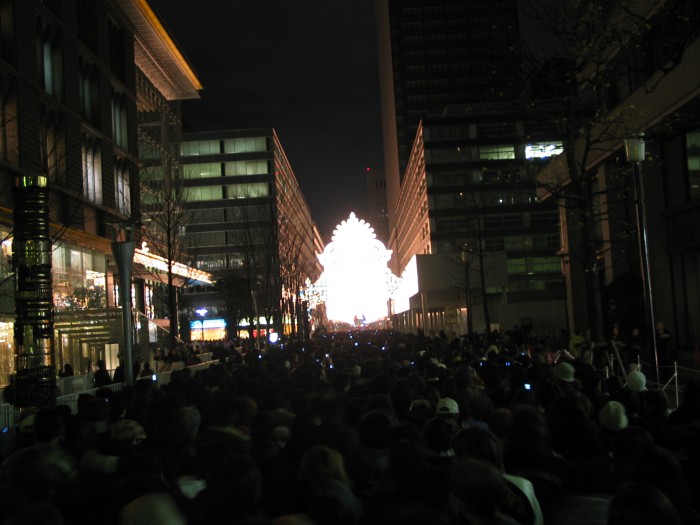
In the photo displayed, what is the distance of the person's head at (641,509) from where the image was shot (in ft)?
11.7

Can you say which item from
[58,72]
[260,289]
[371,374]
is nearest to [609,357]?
[371,374]

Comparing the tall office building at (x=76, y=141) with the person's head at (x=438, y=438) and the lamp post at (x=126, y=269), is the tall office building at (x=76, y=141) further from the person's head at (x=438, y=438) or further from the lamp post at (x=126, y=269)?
the person's head at (x=438, y=438)

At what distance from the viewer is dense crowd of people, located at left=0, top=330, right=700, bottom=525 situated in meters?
4.52

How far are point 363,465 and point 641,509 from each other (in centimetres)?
271

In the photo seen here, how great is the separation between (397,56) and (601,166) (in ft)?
432

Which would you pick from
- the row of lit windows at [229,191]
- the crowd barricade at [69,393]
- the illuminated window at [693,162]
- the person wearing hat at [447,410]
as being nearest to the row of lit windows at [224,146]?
the row of lit windows at [229,191]

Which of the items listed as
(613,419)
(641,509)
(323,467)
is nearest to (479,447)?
(323,467)

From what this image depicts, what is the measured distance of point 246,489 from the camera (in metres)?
A: 4.79

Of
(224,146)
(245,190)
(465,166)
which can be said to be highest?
(224,146)

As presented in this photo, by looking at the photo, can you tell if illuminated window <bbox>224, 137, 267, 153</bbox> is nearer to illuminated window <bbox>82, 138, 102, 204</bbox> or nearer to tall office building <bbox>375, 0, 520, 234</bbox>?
tall office building <bbox>375, 0, 520, 234</bbox>

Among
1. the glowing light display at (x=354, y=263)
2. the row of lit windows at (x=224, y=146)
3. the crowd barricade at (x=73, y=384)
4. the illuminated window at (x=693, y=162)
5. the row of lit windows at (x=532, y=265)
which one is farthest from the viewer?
the row of lit windows at (x=224, y=146)

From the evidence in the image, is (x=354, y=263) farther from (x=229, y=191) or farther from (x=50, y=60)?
(x=229, y=191)

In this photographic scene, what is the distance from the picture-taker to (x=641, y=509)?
3.61 metres

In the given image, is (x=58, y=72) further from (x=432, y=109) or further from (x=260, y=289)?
(x=432, y=109)
